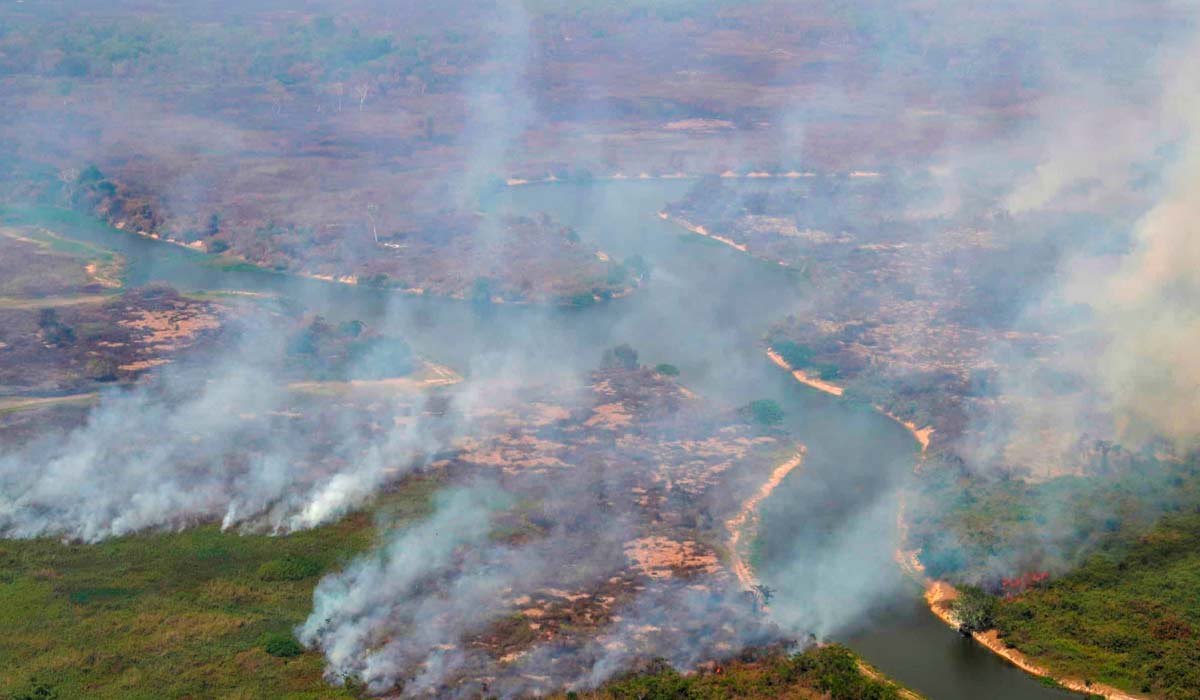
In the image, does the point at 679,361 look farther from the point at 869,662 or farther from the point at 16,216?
the point at 16,216

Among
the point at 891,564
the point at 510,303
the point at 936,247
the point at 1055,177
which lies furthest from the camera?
the point at 1055,177

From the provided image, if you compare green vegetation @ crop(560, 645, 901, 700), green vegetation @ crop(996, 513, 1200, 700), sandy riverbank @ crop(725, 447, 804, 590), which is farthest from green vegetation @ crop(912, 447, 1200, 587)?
green vegetation @ crop(560, 645, 901, 700)

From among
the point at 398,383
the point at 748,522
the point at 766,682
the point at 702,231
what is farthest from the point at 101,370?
the point at 702,231

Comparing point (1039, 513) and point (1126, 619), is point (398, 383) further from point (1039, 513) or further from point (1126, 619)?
point (1126, 619)

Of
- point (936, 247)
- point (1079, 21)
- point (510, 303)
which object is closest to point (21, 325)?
point (510, 303)

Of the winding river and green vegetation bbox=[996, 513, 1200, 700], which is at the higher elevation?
green vegetation bbox=[996, 513, 1200, 700]

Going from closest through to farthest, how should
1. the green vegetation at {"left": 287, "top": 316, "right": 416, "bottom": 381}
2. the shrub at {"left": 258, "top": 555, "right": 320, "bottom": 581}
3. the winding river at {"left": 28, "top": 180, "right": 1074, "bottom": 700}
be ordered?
the winding river at {"left": 28, "top": 180, "right": 1074, "bottom": 700} < the shrub at {"left": 258, "top": 555, "right": 320, "bottom": 581} < the green vegetation at {"left": 287, "top": 316, "right": 416, "bottom": 381}

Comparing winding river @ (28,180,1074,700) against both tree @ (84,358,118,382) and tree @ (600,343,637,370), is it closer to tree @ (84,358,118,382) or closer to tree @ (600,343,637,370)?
tree @ (600,343,637,370)
